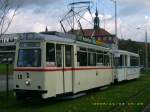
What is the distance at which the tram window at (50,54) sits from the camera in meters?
18.5

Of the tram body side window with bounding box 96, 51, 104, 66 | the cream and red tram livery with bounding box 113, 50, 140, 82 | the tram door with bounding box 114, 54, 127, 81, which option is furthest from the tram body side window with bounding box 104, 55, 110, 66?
the tram door with bounding box 114, 54, 127, 81

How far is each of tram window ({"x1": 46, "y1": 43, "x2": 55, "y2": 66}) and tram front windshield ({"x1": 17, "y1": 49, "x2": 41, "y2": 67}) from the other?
41 cm

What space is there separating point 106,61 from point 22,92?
12.3 m

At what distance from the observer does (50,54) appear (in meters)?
18.8

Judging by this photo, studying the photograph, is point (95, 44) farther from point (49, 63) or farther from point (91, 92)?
point (49, 63)

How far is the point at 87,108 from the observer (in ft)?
57.7

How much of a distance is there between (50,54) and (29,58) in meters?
0.92

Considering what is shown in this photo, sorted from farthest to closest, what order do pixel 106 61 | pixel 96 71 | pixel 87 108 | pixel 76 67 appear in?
pixel 106 61 < pixel 96 71 < pixel 76 67 < pixel 87 108

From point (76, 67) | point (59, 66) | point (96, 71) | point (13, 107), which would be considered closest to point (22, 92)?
point (13, 107)

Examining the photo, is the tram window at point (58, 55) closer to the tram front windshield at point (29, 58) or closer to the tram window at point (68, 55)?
the tram window at point (68, 55)

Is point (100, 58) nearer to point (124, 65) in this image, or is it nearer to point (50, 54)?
point (50, 54)

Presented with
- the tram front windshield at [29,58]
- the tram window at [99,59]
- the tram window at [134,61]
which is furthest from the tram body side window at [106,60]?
the tram window at [134,61]

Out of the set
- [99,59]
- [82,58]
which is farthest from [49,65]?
[99,59]

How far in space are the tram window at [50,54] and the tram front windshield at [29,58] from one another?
41 cm
